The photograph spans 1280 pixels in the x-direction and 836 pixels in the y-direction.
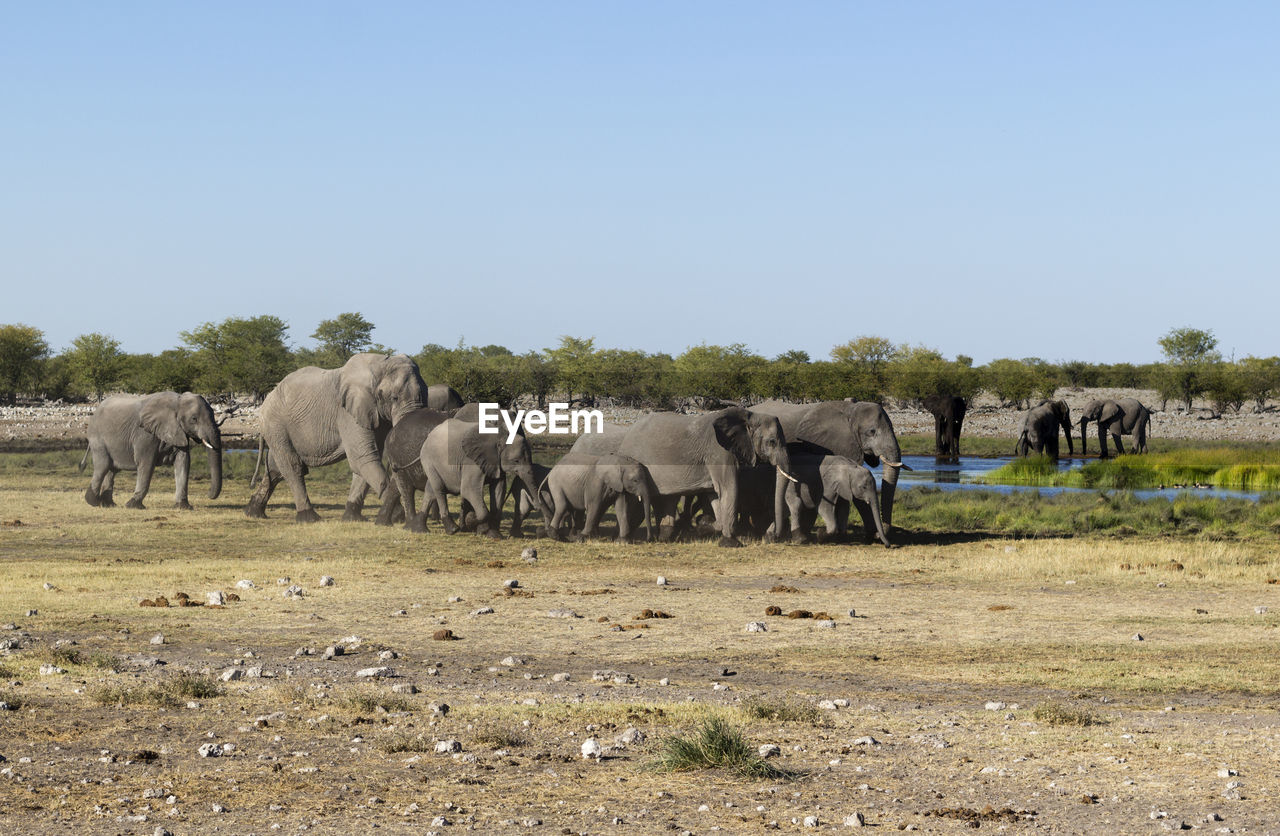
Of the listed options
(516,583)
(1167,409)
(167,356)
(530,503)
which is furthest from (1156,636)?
(167,356)

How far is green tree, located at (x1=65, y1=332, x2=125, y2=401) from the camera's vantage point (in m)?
103

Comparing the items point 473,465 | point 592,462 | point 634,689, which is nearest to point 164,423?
point 473,465

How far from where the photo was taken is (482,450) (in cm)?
2577

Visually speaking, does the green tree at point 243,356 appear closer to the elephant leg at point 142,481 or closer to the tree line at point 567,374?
the tree line at point 567,374

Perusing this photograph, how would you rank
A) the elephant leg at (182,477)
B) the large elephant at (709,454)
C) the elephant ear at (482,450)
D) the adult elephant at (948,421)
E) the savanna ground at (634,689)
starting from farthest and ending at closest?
the adult elephant at (948,421) < the elephant leg at (182,477) < the large elephant at (709,454) < the elephant ear at (482,450) < the savanna ground at (634,689)

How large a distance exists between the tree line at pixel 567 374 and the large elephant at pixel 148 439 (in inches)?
1785

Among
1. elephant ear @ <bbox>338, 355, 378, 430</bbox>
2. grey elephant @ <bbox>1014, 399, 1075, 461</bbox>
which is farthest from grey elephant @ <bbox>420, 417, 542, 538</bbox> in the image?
grey elephant @ <bbox>1014, 399, 1075, 461</bbox>

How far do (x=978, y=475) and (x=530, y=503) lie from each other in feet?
87.5

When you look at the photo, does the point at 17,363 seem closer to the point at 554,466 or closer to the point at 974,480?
the point at 974,480

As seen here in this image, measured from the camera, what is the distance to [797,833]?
823 cm

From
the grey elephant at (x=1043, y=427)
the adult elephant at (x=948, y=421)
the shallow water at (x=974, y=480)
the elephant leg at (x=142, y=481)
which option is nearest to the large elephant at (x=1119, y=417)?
the shallow water at (x=974, y=480)

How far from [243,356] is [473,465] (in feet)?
243

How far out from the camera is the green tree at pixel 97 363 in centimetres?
10344

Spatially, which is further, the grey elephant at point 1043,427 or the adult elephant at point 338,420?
the grey elephant at point 1043,427
